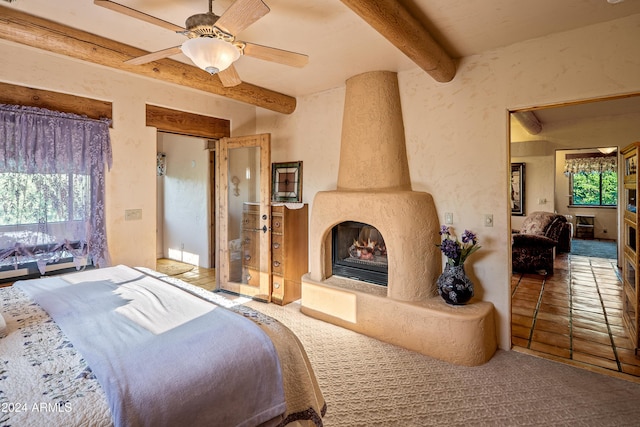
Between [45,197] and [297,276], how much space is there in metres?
2.59

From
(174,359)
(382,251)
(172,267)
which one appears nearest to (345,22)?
(382,251)

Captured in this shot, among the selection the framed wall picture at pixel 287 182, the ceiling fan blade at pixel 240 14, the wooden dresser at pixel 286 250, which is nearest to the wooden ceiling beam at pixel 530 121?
the framed wall picture at pixel 287 182

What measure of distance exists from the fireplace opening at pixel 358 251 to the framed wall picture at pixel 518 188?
4777mm

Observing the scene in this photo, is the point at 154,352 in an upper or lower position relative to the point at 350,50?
lower

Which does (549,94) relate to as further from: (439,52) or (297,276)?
(297,276)

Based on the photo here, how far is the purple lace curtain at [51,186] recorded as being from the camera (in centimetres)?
251

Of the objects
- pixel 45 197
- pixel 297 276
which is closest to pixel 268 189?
pixel 297 276

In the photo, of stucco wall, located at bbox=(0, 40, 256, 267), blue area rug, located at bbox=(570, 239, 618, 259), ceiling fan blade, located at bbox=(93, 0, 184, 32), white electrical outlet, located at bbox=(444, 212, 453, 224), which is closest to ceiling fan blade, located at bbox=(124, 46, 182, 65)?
ceiling fan blade, located at bbox=(93, 0, 184, 32)

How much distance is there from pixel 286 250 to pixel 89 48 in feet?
8.43

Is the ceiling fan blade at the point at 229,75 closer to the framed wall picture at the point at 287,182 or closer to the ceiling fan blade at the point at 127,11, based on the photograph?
A: the ceiling fan blade at the point at 127,11

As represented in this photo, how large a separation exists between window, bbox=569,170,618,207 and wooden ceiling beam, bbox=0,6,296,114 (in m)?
9.52

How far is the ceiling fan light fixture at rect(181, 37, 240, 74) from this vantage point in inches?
65.5

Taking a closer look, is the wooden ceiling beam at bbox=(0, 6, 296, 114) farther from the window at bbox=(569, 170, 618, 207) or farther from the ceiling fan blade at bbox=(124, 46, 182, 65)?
the window at bbox=(569, 170, 618, 207)

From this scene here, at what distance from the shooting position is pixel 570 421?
1.88 metres
